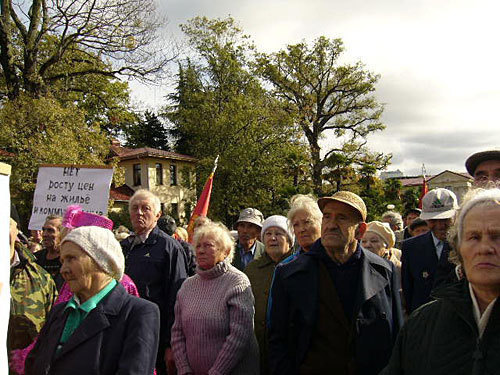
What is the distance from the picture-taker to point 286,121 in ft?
97.8

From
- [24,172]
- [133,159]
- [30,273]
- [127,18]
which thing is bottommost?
[30,273]

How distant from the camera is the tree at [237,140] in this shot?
29250 mm

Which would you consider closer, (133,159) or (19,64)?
(19,64)

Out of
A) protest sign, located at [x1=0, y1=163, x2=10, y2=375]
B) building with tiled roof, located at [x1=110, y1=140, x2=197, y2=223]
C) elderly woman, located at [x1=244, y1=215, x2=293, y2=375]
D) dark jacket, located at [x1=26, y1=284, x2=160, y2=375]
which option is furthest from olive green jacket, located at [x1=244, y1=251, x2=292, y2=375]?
building with tiled roof, located at [x1=110, y1=140, x2=197, y2=223]

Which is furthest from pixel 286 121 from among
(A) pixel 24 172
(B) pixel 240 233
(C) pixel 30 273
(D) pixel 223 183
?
(C) pixel 30 273

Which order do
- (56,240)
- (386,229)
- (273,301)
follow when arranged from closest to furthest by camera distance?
(273,301) < (56,240) < (386,229)

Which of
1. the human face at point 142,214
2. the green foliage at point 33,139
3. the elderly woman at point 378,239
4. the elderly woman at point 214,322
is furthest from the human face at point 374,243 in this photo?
the green foliage at point 33,139

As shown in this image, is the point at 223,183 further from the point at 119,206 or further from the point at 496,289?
the point at 496,289

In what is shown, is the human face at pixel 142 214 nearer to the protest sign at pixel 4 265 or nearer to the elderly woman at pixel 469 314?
the protest sign at pixel 4 265

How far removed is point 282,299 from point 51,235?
2.95 meters

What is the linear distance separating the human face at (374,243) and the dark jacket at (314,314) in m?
2.10

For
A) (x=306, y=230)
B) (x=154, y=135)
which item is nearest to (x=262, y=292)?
(x=306, y=230)

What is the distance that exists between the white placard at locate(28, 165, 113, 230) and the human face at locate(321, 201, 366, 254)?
141 inches

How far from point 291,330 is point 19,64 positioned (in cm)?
1869
